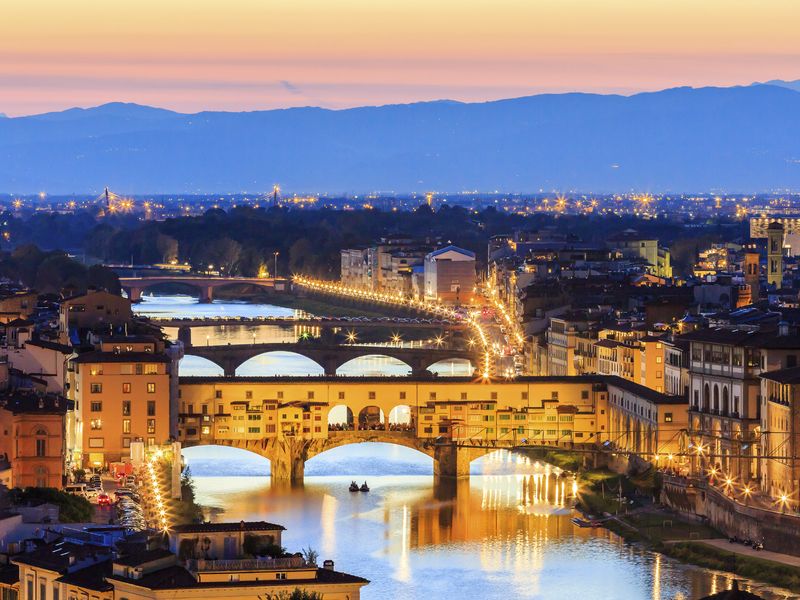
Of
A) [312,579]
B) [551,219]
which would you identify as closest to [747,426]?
[312,579]

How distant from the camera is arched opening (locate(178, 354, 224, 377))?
47.8 meters

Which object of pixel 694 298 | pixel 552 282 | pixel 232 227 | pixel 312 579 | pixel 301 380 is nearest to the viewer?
pixel 312 579

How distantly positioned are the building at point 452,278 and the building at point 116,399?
4194 cm

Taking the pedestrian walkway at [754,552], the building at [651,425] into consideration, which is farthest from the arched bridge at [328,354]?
the pedestrian walkway at [754,552]

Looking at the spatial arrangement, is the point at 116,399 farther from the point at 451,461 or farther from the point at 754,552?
the point at 754,552

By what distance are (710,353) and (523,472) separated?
4.72 meters

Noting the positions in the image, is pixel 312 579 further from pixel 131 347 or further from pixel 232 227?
pixel 232 227

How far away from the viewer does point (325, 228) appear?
113 metres

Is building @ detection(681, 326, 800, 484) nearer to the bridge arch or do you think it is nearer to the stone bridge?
the stone bridge

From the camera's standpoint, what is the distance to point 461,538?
2872 centimetres

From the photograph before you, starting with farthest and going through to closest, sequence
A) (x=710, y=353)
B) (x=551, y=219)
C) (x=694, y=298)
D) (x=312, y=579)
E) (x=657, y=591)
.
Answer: (x=551, y=219) → (x=694, y=298) → (x=710, y=353) → (x=657, y=591) → (x=312, y=579)

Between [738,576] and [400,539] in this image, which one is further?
[400,539]

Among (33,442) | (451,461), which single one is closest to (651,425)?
(451,461)

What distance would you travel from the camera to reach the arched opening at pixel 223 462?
114 ft
